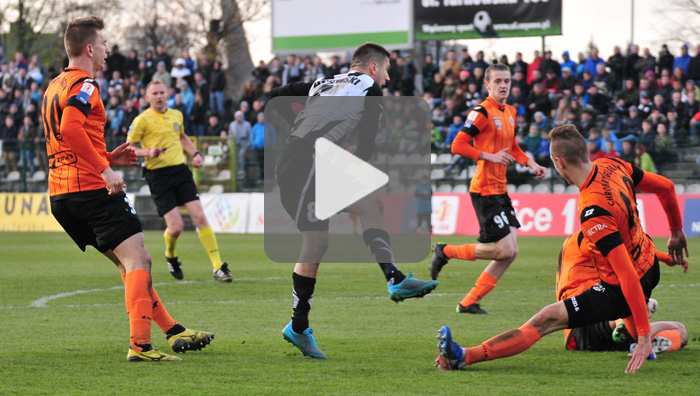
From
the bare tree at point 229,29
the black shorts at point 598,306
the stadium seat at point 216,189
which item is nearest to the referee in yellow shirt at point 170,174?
the black shorts at point 598,306

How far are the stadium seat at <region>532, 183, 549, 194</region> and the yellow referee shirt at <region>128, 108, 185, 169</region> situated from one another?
11237 millimetres

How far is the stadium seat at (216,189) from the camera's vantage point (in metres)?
24.0

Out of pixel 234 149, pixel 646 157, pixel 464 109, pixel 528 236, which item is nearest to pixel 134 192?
pixel 234 149

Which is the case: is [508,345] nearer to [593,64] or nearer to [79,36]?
[79,36]

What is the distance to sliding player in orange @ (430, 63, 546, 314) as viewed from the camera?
29.2 ft

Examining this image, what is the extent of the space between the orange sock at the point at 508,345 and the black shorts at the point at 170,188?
6.94m

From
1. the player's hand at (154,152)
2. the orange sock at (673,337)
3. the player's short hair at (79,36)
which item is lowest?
the orange sock at (673,337)

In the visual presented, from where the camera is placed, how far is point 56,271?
Result: 13531 millimetres

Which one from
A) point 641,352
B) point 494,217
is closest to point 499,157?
point 494,217

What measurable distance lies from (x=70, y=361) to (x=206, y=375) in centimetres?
108

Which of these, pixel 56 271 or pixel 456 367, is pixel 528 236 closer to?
pixel 56 271

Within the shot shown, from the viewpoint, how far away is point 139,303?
6172 mm

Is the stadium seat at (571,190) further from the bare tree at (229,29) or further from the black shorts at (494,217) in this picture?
the bare tree at (229,29)
